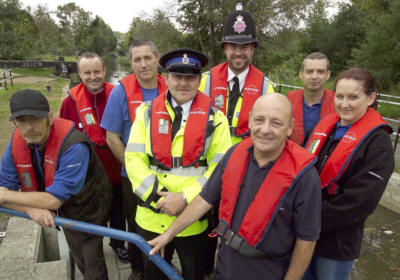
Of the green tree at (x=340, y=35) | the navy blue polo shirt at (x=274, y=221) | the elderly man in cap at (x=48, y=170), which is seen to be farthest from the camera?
the green tree at (x=340, y=35)

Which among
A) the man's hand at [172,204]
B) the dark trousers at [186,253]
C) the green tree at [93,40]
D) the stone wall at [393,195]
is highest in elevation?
the green tree at [93,40]

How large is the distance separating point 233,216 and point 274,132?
0.56 meters

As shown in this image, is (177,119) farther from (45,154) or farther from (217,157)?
(45,154)

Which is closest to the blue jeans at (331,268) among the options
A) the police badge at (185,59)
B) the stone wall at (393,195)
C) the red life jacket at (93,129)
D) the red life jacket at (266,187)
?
the red life jacket at (266,187)

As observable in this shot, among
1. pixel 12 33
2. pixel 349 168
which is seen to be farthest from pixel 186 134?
pixel 12 33

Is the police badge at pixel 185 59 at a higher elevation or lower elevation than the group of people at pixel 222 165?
higher

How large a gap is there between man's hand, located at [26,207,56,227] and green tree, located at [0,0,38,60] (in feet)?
116

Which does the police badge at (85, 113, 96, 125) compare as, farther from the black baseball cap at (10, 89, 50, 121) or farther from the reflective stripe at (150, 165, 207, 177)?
the reflective stripe at (150, 165, 207, 177)

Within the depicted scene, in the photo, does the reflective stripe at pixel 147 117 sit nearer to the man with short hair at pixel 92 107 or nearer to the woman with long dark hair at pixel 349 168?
the man with short hair at pixel 92 107

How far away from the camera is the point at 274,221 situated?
169 cm

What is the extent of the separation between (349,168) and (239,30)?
1.73 metres

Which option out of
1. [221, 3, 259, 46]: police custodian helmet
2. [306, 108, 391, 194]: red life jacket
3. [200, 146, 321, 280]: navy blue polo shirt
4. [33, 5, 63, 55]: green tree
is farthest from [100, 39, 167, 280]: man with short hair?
[33, 5, 63, 55]: green tree

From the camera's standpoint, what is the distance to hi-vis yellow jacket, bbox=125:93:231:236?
2246 millimetres

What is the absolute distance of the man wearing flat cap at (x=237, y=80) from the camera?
2971 mm
